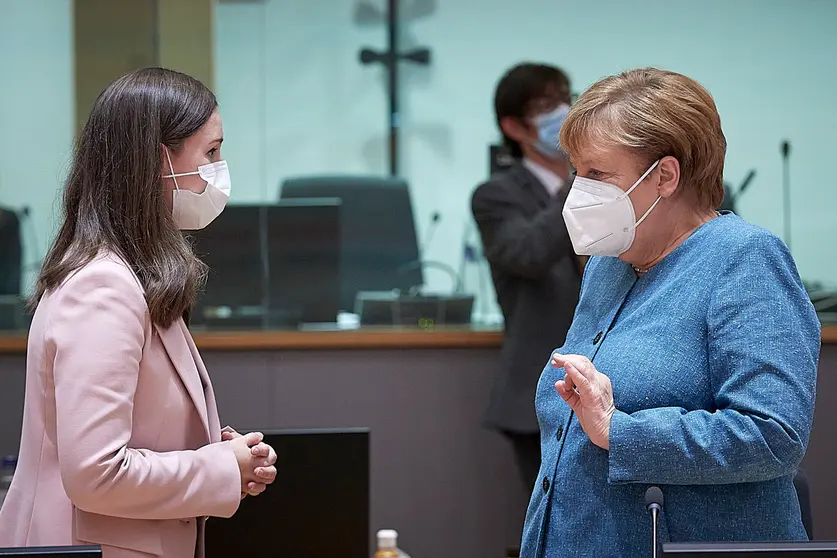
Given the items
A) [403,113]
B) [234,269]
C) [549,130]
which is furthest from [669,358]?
[403,113]

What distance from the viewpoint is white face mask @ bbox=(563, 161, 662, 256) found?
1.48 metres

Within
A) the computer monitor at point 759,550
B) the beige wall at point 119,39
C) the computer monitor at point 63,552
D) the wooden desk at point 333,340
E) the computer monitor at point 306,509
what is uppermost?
the beige wall at point 119,39

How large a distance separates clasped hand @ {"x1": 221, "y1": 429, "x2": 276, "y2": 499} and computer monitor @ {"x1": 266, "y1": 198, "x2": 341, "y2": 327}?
1724mm

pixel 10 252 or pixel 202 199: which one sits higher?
pixel 202 199

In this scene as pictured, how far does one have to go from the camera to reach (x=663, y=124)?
1421 mm

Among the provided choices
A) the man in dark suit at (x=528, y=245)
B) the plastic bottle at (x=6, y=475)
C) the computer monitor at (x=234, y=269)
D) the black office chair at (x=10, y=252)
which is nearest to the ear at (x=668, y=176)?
the man in dark suit at (x=528, y=245)

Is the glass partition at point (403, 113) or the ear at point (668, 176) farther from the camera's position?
the glass partition at point (403, 113)

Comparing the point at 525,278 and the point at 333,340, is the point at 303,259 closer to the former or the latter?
the point at 333,340

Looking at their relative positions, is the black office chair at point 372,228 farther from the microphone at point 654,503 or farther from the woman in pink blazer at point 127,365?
the microphone at point 654,503

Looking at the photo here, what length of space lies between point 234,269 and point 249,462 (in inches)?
72.6

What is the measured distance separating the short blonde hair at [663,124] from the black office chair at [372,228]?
222 centimetres

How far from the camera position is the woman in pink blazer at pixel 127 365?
129 cm

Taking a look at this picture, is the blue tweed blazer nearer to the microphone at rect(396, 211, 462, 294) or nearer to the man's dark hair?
the man's dark hair

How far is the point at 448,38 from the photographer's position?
4.28 metres
